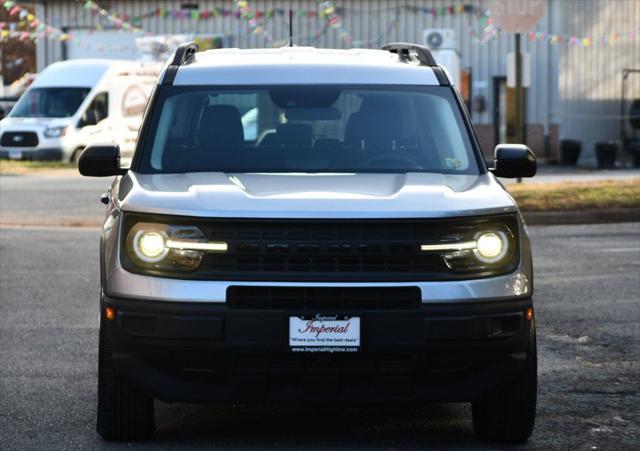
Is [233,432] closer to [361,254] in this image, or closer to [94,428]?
[94,428]

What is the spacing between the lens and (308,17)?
4322 centimetres

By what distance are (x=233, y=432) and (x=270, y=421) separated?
0.32 metres

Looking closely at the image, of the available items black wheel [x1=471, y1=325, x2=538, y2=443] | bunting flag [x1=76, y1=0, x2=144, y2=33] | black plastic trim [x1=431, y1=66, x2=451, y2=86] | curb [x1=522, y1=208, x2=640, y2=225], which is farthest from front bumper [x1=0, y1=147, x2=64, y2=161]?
black wheel [x1=471, y1=325, x2=538, y2=443]

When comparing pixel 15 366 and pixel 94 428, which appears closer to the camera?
pixel 94 428

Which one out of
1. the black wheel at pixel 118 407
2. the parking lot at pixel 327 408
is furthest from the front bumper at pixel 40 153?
the black wheel at pixel 118 407

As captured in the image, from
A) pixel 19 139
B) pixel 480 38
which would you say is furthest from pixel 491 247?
pixel 480 38

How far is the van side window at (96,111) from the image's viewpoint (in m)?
34.7

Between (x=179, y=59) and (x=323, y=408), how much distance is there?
1.98 meters

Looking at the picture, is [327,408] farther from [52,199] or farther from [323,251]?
[52,199]

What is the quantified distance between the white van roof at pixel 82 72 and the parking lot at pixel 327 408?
1988 cm

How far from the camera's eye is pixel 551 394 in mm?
8070

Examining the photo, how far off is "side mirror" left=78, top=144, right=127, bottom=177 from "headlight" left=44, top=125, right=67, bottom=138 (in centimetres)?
2691

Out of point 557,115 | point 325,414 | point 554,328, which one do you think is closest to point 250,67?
point 325,414

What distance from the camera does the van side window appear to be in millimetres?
34656
